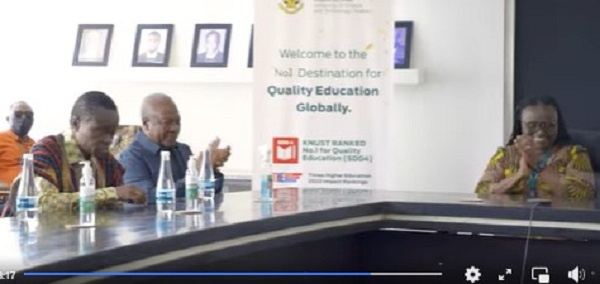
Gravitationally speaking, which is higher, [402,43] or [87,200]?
[402,43]

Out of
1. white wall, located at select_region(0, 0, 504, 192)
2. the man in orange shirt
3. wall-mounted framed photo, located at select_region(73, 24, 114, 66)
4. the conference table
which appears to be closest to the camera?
the conference table

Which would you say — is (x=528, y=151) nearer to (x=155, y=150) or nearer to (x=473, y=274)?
(x=473, y=274)

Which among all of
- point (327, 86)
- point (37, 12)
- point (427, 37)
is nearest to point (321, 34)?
point (327, 86)

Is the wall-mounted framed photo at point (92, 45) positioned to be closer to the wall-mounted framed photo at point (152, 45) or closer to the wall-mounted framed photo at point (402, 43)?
the wall-mounted framed photo at point (152, 45)

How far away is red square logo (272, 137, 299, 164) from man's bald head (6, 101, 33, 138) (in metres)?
1.88

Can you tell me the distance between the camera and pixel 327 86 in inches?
240

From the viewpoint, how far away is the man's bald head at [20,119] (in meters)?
7.20

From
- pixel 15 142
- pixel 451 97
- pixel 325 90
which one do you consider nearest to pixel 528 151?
pixel 325 90

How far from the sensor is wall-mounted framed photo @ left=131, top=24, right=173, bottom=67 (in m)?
7.84
